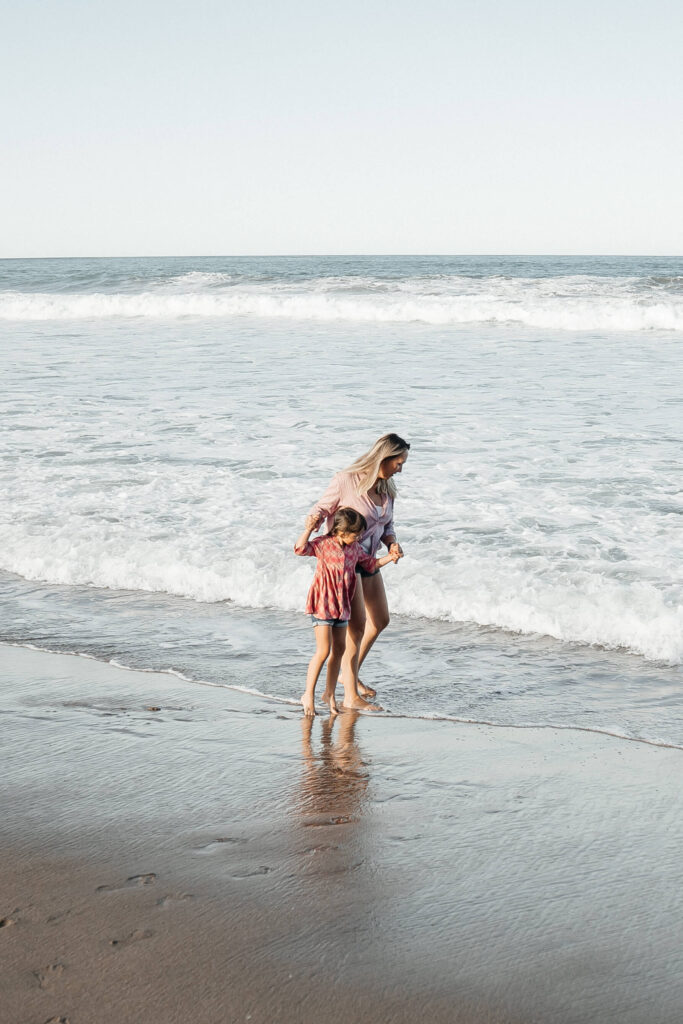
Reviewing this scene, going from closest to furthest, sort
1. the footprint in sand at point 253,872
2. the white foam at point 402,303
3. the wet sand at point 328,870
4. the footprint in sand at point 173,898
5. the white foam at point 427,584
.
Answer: the wet sand at point 328,870 < the footprint in sand at point 173,898 < the footprint in sand at point 253,872 < the white foam at point 427,584 < the white foam at point 402,303

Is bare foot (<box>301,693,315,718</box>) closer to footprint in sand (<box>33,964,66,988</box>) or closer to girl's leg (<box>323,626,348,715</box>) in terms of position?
girl's leg (<box>323,626,348,715</box>)

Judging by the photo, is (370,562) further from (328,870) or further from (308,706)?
(328,870)

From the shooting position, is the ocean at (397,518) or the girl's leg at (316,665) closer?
the girl's leg at (316,665)

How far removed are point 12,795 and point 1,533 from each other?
446 centimetres

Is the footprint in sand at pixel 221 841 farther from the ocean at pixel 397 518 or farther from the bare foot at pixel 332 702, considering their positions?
the ocean at pixel 397 518

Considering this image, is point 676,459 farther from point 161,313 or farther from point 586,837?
point 161,313

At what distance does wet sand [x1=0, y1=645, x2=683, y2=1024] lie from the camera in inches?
103

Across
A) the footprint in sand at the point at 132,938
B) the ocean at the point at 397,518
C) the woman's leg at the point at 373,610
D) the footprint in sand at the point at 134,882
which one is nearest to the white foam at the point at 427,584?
the ocean at the point at 397,518

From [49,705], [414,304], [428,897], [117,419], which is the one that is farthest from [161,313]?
[428,897]

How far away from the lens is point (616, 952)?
2.80 meters

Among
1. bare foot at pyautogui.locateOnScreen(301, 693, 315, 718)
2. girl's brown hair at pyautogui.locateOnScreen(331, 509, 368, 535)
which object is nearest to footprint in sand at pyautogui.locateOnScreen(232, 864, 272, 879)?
bare foot at pyautogui.locateOnScreen(301, 693, 315, 718)

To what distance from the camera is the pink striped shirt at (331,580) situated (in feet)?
16.2

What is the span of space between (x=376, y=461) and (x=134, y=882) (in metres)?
2.40

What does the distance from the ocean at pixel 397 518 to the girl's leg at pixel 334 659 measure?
272 mm
